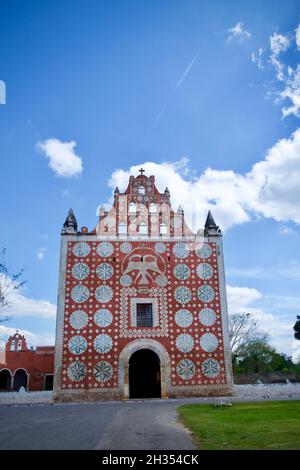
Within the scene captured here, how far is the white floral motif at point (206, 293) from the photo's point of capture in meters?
24.1

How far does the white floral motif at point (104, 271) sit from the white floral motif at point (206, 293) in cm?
584

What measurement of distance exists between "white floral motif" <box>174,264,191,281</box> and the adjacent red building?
10.8 m

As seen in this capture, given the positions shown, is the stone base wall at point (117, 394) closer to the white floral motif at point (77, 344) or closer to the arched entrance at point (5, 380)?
the white floral motif at point (77, 344)

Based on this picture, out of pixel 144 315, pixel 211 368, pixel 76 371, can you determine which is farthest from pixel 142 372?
pixel 76 371

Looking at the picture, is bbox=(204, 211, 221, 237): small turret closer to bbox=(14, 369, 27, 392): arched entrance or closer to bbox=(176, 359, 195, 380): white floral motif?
bbox=(176, 359, 195, 380): white floral motif

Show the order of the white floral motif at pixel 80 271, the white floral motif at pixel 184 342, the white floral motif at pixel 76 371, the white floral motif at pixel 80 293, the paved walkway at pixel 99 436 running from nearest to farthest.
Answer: the paved walkway at pixel 99 436 < the white floral motif at pixel 76 371 < the white floral motif at pixel 184 342 < the white floral motif at pixel 80 293 < the white floral motif at pixel 80 271

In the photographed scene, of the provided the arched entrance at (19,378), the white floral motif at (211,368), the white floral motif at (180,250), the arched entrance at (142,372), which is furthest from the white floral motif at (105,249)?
the arched entrance at (19,378)

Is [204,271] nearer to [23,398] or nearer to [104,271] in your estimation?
[104,271]

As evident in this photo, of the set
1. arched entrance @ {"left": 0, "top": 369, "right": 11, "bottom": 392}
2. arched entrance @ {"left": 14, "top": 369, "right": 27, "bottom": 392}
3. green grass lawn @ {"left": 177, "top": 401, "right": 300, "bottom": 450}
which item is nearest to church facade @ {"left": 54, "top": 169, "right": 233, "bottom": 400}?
arched entrance @ {"left": 14, "top": 369, "right": 27, "bottom": 392}

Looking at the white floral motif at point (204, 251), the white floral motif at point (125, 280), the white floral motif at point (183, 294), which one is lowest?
the white floral motif at point (183, 294)

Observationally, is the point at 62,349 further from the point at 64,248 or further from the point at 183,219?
the point at 183,219

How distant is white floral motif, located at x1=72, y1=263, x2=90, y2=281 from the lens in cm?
2384
